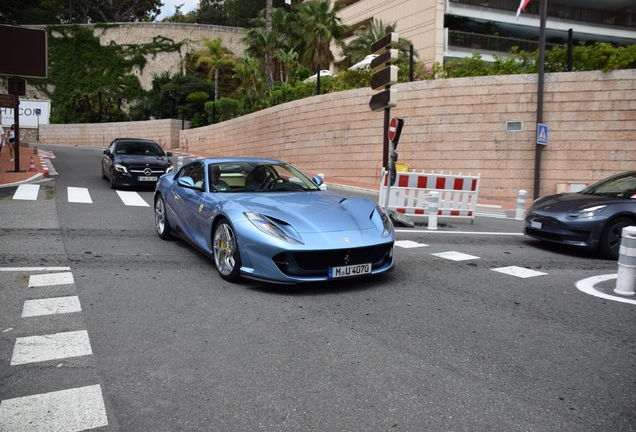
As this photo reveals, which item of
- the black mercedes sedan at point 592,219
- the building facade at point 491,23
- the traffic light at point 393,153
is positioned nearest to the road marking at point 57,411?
the black mercedes sedan at point 592,219

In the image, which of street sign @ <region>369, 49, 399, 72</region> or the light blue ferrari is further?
street sign @ <region>369, 49, 399, 72</region>

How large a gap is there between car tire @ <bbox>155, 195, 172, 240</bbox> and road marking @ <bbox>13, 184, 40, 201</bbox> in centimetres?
524

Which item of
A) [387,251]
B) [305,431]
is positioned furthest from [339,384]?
[387,251]

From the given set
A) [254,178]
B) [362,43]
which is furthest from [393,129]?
[362,43]

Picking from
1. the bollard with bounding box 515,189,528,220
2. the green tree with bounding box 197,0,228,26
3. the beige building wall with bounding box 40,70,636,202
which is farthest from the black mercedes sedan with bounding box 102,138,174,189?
the green tree with bounding box 197,0,228,26

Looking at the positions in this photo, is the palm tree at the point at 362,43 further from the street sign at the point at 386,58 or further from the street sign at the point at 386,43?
the street sign at the point at 386,58

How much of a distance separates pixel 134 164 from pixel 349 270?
11.0 meters

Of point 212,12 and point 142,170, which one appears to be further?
point 212,12

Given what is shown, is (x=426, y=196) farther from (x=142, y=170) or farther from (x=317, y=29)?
(x=317, y=29)

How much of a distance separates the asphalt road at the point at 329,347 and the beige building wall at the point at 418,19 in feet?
97.1

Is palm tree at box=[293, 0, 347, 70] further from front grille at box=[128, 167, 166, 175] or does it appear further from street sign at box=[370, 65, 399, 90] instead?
street sign at box=[370, 65, 399, 90]

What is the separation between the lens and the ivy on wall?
53562mm

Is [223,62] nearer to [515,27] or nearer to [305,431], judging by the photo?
[515,27]

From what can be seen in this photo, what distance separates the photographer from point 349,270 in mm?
5406
